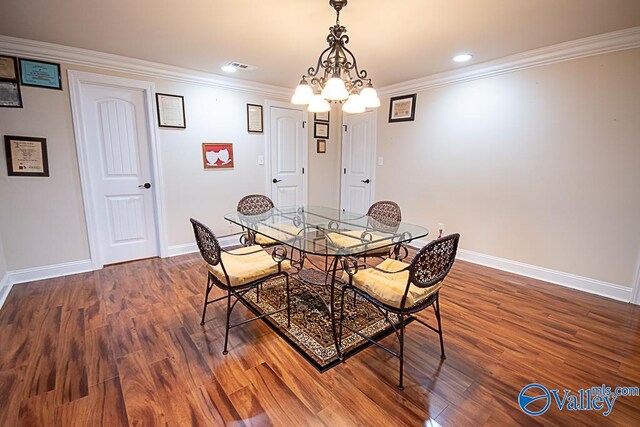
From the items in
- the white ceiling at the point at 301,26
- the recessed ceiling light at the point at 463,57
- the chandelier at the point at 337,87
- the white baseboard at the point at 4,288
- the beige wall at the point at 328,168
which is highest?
the recessed ceiling light at the point at 463,57

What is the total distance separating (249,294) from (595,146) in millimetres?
3442

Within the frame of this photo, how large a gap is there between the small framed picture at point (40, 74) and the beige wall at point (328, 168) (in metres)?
3.07

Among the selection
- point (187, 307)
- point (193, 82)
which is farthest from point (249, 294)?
point (193, 82)

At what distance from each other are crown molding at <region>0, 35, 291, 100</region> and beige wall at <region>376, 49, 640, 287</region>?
97.6 inches

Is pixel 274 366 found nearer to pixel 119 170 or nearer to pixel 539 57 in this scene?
pixel 119 170

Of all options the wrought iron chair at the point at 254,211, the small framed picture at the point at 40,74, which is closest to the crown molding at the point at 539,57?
the wrought iron chair at the point at 254,211

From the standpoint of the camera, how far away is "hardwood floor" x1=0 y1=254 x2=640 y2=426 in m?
1.45

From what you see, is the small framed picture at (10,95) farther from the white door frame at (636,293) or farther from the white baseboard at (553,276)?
the white door frame at (636,293)

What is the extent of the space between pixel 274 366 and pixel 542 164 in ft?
10.3

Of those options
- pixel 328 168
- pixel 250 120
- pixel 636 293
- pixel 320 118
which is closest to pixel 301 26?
pixel 250 120

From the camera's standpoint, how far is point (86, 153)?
3.05 m

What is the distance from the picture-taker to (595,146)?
8.68ft

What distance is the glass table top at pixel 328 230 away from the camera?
1919 mm

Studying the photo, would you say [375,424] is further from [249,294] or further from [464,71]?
[464,71]
